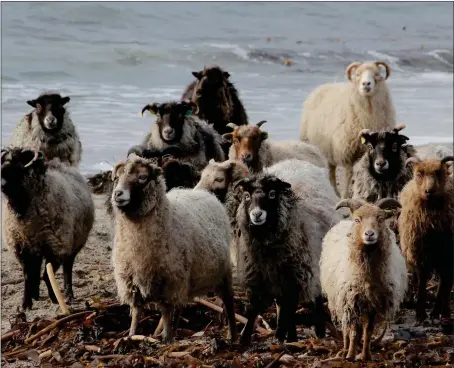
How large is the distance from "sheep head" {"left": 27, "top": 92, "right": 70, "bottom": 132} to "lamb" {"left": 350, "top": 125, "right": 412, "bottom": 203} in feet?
12.2

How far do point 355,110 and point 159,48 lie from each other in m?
19.4

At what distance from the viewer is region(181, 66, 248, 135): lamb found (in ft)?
44.9

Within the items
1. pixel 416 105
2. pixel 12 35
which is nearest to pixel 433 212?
pixel 416 105

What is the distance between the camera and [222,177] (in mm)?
9438

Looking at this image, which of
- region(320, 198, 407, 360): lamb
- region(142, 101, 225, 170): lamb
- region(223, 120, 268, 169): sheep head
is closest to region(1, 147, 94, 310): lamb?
region(142, 101, 225, 170): lamb

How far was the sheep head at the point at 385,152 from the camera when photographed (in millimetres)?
10266

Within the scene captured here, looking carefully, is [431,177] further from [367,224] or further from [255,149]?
[255,149]

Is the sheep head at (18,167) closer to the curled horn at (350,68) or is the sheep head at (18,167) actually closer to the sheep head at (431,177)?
the sheep head at (431,177)

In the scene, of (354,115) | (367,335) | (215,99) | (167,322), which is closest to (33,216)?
(167,322)

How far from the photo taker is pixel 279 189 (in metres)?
8.41

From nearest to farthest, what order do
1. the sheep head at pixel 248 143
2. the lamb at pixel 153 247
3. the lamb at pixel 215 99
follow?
the lamb at pixel 153 247 → the sheep head at pixel 248 143 → the lamb at pixel 215 99

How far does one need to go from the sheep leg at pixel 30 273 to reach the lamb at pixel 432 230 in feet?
11.9

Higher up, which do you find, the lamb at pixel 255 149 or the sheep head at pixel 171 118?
the sheep head at pixel 171 118

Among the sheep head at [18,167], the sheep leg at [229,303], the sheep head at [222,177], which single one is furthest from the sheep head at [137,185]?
the sheep head at [18,167]
